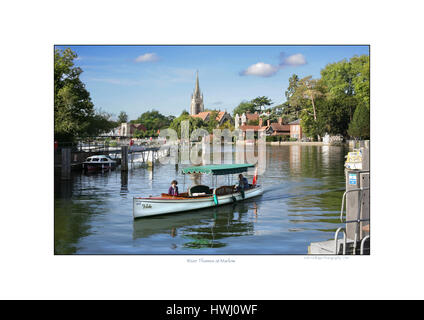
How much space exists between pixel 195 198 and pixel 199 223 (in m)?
2.20

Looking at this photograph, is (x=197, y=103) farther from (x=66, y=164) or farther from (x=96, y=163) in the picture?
(x=66, y=164)

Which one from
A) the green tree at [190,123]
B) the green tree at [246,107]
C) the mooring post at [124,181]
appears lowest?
the mooring post at [124,181]

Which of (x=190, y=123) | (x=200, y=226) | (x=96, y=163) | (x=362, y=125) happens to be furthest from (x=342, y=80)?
(x=200, y=226)

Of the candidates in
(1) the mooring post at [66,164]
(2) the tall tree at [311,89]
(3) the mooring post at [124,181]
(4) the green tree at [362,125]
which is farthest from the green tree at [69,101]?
(2) the tall tree at [311,89]

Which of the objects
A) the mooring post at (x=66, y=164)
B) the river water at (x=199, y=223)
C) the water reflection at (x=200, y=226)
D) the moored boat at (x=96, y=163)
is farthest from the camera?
the moored boat at (x=96, y=163)

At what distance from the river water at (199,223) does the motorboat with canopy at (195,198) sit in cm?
39

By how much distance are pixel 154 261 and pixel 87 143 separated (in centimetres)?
4648

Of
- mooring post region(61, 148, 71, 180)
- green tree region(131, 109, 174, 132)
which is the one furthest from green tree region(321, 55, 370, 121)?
green tree region(131, 109, 174, 132)

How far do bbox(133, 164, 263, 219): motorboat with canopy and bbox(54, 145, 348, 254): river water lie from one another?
1.27 ft

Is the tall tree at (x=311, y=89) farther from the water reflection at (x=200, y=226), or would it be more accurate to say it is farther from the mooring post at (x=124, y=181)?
the water reflection at (x=200, y=226)

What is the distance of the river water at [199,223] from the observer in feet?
54.2

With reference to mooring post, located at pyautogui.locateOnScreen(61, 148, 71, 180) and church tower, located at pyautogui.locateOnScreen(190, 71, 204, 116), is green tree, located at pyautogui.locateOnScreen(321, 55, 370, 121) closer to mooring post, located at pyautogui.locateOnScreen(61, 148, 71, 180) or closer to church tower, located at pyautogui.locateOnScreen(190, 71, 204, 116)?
mooring post, located at pyautogui.locateOnScreen(61, 148, 71, 180)

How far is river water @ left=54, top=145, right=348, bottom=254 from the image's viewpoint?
16.5m
